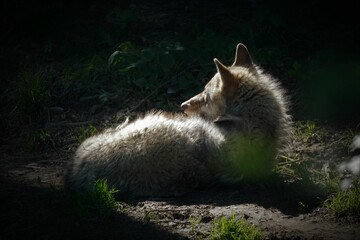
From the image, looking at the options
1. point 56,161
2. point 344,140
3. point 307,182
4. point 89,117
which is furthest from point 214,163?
point 89,117

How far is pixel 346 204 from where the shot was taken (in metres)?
4.82

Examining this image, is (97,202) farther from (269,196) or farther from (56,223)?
(269,196)

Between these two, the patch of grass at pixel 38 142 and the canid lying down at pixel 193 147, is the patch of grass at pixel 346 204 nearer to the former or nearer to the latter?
the canid lying down at pixel 193 147

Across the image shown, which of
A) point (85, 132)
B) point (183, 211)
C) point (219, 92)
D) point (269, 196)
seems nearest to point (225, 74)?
point (219, 92)

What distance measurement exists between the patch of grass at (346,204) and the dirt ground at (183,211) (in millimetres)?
84

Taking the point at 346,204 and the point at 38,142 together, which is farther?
the point at 38,142

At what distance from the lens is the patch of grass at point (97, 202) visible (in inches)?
201

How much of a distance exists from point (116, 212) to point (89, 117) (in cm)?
313

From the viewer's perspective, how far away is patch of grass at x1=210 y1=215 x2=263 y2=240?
4.47m

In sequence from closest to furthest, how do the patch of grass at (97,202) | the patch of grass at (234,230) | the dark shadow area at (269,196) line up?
the patch of grass at (234,230) < the patch of grass at (97,202) < the dark shadow area at (269,196)

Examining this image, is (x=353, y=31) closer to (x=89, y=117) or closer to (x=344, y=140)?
(x=344, y=140)

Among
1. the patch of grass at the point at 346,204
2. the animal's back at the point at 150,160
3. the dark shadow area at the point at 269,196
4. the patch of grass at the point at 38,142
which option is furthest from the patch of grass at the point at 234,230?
the patch of grass at the point at 38,142

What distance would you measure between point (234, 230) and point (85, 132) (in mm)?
3428

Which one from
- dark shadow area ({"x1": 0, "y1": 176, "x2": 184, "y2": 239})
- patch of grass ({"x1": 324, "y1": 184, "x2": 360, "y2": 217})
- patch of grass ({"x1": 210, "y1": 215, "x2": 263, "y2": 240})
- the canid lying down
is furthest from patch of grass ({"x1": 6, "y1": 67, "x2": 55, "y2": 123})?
patch of grass ({"x1": 324, "y1": 184, "x2": 360, "y2": 217})
